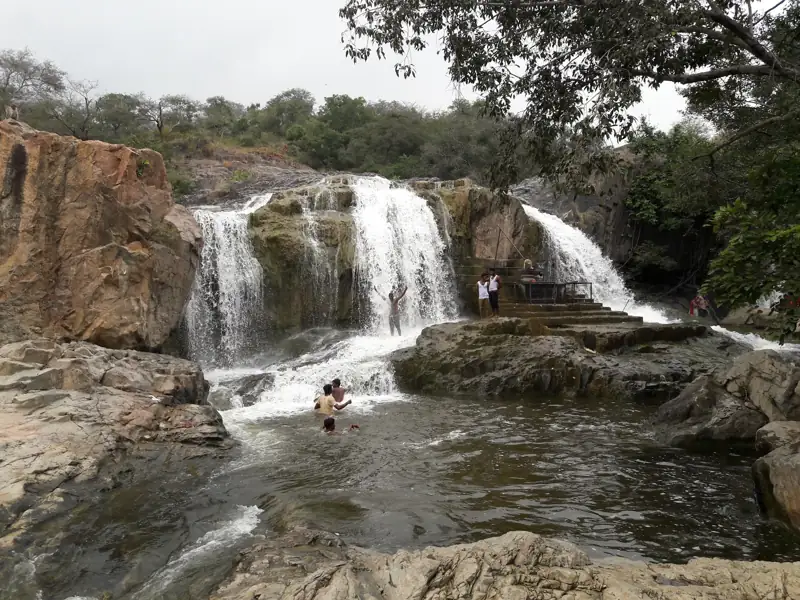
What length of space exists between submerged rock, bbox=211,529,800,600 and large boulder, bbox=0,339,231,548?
300 cm

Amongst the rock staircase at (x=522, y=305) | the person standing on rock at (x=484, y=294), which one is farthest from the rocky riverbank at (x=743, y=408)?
the person standing on rock at (x=484, y=294)

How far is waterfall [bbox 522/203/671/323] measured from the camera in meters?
19.8

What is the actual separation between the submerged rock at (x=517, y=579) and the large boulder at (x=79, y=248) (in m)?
8.98

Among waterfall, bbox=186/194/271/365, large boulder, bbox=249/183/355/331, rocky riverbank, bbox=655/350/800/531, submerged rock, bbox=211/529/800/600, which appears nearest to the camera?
submerged rock, bbox=211/529/800/600

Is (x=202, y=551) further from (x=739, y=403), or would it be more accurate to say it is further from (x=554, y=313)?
(x=554, y=313)

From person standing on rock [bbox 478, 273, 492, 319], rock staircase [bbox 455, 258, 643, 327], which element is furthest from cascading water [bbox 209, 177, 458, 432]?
person standing on rock [bbox 478, 273, 492, 319]

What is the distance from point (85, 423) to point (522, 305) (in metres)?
11.1

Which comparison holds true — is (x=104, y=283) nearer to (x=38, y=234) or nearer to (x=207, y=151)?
→ (x=38, y=234)

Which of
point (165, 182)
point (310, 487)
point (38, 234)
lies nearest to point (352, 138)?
point (165, 182)

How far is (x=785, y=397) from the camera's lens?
706 centimetres

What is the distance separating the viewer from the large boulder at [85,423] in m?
5.68

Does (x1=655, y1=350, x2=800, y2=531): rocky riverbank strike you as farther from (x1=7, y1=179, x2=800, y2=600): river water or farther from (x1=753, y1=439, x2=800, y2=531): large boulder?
(x1=753, y1=439, x2=800, y2=531): large boulder

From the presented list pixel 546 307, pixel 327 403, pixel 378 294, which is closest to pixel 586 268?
pixel 546 307

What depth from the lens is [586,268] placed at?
20.1m
